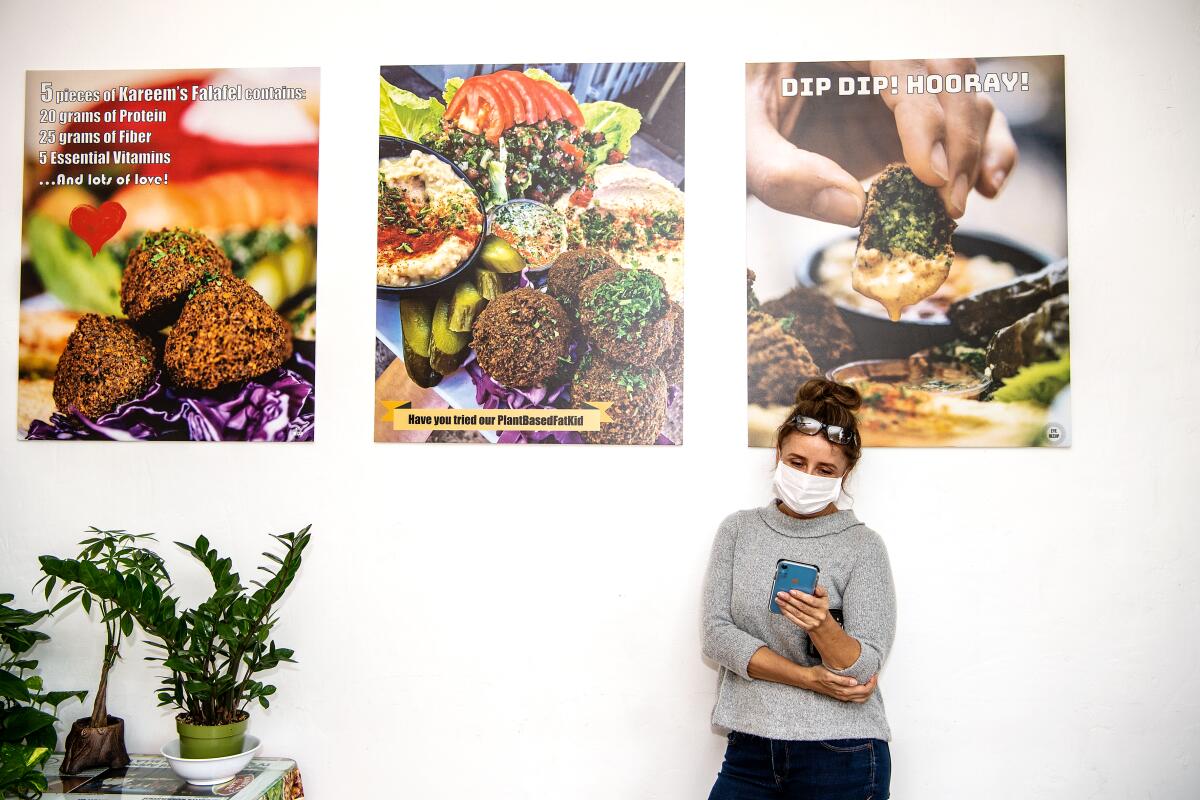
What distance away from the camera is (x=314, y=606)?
255 centimetres

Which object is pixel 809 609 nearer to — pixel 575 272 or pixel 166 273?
pixel 575 272

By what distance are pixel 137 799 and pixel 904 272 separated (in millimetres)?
2305

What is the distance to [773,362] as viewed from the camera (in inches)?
98.1

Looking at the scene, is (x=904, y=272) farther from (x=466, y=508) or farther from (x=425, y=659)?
(x=425, y=659)

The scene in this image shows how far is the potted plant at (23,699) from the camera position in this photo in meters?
2.17

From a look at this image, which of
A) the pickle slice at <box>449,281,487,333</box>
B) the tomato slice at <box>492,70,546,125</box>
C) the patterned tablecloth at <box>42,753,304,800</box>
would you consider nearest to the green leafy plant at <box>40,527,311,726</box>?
the patterned tablecloth at <box>42,753,304,800</box>

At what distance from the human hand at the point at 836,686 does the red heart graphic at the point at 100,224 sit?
2.18 meters

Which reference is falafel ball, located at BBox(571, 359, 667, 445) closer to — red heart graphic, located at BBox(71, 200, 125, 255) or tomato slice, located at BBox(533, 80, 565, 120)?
tomato slice, located at BBox(533, 80, 565, 120)

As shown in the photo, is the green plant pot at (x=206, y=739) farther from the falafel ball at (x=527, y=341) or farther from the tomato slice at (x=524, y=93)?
the tomato slice at (x=524, y=93)

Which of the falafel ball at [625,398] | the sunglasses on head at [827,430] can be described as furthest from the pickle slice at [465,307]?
the sunglasses on head at [827,430]

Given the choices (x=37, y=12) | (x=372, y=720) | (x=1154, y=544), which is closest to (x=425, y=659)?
(x=372, y=720)

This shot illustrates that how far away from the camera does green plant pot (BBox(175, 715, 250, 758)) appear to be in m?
2.32

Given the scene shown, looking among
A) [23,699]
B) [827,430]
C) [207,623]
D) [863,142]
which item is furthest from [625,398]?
[23,699]

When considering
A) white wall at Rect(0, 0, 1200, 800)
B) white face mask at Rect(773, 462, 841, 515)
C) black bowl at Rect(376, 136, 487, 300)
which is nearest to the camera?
white face mask at Rect(773, 462, 841, 515)
